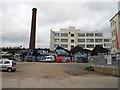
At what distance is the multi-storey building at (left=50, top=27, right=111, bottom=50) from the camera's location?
111 metres

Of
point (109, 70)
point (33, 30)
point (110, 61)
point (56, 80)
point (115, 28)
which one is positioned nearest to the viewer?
point (56, 80)

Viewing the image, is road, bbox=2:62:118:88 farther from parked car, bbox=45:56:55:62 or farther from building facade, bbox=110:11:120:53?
parked car, bbox=45:56:55:62

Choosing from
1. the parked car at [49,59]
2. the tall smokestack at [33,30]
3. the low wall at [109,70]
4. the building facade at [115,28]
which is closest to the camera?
the low wall at [109,70]

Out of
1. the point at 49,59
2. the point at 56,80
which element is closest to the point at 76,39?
the point at 49,59

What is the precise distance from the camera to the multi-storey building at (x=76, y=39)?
111m

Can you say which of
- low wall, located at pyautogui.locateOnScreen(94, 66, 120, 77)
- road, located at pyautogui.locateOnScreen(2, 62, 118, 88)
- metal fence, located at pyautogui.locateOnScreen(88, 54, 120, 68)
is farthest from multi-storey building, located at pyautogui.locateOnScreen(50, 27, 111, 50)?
road, located at pyautogui.locateOnScreen(2, 62, 118, 88)

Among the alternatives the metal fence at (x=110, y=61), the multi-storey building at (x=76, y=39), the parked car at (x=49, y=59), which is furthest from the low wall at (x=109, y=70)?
the multi-storey building at (x=76, y=39)

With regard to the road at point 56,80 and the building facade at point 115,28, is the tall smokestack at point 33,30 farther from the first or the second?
the road at point 56,80

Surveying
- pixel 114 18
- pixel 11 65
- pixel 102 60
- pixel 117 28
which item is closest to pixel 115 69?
pixel 102 60

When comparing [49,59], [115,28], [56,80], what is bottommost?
[56,80]

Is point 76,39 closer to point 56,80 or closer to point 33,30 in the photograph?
point 33,30

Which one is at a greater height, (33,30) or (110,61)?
(33,30)

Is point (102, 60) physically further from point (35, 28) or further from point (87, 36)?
point (87, 36)

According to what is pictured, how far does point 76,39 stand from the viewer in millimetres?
111500
